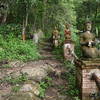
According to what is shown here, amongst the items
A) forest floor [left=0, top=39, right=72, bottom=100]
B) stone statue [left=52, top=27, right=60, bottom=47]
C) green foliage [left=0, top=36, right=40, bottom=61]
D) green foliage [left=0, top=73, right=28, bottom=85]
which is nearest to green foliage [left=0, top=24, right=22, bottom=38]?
green foliage [left=0, top=36, right=40, bottom=61]

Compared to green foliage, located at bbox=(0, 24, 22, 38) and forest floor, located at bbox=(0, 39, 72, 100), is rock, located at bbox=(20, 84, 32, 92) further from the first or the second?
green foliage, located at bbox=(0, 24, 22, 38)

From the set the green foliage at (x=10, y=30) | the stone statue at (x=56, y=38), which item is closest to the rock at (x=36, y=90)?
the green foliage at (x=10, y=30)

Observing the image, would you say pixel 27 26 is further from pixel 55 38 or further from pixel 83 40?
pixel 83 40

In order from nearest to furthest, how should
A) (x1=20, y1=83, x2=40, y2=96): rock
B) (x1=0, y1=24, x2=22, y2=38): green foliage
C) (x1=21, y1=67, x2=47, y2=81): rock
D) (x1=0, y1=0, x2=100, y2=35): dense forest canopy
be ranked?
Answer: (x1=20, y1=83, x2=40, y2=96): rock, (x1=21, y1=67, x2=47, y2=81): rock, (x1=0, y1=24, x2=22, y2=38): green foliage, (x1=0, y1=0, x2=100, y2=35): dense forest canopy

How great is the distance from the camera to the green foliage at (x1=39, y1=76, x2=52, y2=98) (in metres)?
4.90

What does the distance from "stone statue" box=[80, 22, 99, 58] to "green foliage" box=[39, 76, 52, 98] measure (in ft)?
4.46

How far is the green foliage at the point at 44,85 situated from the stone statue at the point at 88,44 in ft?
4.46

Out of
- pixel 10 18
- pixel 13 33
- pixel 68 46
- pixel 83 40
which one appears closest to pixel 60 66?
pixel 68 46

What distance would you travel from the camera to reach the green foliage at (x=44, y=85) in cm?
490

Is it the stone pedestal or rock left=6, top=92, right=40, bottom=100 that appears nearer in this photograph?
rock left=6, top=92, right=40, bottom=100

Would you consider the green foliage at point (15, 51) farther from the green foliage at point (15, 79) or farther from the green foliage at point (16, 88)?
the green foliage at point (16, 88)

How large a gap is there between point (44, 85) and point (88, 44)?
162cm

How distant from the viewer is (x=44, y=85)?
5414 millimetres

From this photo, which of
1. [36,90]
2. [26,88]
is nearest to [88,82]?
[36,90]
